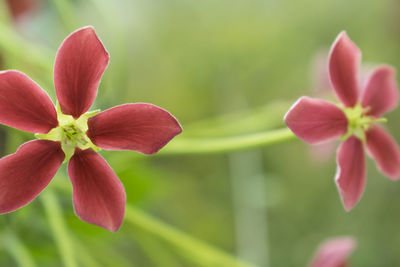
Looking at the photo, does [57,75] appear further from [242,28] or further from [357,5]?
[357,5]

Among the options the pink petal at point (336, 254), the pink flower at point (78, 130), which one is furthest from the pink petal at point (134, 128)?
the pink petal at point (336, 254)

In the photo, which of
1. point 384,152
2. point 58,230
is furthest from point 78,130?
point 384,152

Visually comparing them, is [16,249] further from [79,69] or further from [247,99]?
[247,99]

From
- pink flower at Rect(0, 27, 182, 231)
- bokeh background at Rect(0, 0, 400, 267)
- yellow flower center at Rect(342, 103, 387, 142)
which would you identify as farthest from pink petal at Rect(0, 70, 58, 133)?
bokeh background at Rect(0, 0, 400, 267)

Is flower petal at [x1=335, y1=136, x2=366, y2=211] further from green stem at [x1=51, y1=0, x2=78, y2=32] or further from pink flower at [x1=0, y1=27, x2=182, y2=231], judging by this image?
green stem at [x1=51, y1=0, x2=78, y2=32]

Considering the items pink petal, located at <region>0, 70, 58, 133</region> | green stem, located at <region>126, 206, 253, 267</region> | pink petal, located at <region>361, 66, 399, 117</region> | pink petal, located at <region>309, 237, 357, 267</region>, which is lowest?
pink petal, located at <region>0, 70, 58, 133</region>

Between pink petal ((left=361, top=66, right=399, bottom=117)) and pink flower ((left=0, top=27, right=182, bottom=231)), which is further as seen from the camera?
pink petal ((left=361, top=66, right=399, bottom=117))

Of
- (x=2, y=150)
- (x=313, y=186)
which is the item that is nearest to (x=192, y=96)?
(x=313, y=186)
